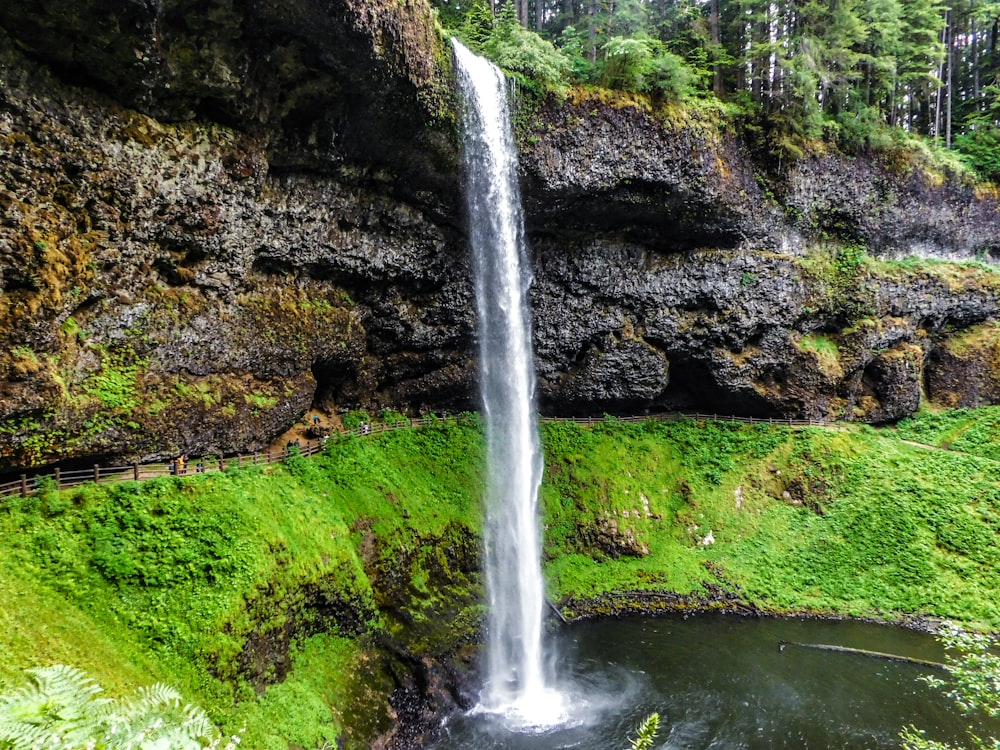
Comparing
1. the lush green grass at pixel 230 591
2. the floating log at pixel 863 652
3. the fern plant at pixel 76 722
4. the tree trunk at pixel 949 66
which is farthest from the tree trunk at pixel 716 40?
the fern plant at pixel 76 722

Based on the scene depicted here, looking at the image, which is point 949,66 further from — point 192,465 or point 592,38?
point 192,465

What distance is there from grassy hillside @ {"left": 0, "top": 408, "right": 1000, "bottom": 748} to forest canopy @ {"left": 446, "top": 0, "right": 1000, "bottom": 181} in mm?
14516

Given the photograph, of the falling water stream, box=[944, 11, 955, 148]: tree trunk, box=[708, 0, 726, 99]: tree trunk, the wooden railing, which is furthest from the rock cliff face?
box=[708, 0, 726, 99]: tree trunk

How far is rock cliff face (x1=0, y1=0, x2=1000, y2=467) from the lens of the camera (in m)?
13.1

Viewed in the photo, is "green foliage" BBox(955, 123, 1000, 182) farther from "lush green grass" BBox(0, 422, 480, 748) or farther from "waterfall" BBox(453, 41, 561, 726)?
"lush green grass" BBox(0, 422, 480, 748)

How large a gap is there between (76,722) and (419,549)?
16.4 m

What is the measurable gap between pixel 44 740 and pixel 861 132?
3449cm

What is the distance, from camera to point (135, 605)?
11.9m

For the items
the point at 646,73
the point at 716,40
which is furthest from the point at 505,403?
the point at 716,40

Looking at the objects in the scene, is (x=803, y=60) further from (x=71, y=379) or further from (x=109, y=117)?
(x=71, y=379)

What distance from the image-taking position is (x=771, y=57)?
2623 centimetres

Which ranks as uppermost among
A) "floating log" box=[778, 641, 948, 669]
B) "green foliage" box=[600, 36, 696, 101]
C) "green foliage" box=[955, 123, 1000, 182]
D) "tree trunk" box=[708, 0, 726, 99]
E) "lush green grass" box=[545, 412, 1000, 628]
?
"tree trunk" box=[708, 0, 726, 99]

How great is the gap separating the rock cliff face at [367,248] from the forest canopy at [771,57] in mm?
1589

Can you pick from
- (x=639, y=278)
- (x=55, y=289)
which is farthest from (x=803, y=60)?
(x=55, y=289)
